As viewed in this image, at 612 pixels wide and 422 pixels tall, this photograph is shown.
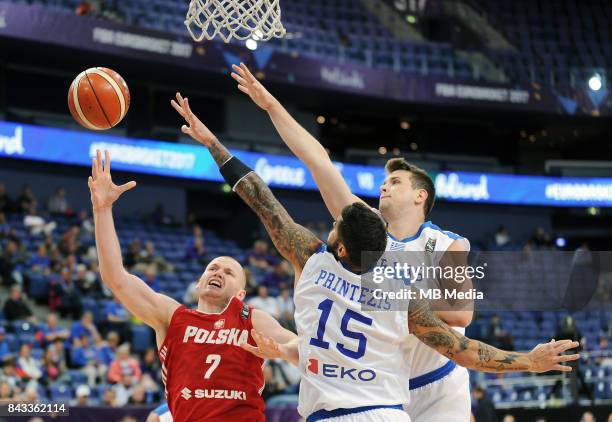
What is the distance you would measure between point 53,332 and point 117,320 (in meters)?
1.33

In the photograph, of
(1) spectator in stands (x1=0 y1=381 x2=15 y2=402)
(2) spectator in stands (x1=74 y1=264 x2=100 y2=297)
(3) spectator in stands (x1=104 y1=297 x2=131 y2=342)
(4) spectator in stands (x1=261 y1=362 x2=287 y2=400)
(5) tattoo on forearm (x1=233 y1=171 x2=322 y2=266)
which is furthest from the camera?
(2) spectator in stands (x1=74 y1=264 x2=100 y2=297)

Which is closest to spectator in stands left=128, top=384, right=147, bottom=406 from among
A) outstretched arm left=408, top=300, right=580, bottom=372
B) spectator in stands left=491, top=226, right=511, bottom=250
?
outstretched arm left=408, top=300, right=580, bottom=372

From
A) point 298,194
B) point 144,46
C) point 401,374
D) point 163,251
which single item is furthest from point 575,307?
point 298,194

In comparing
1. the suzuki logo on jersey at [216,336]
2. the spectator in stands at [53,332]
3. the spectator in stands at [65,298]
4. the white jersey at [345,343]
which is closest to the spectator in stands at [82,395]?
the spectator in stands at [53,332]

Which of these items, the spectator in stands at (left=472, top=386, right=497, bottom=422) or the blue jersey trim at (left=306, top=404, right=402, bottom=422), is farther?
the spectator in stands at (left=472, top=386, right=497, bottom=422)

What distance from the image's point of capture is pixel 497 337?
17172mm

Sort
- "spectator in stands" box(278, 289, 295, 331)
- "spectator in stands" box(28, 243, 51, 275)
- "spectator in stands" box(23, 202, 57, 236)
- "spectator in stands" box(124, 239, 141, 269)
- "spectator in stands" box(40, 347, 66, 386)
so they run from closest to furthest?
"spectator in stands" box(40, 347, 66, 386) < "spectator in stands" box(28, 243, 51, 275) < "spectator in stands" box(278, 289, 295, 331) < "spectator in stands" box(23, 202, 57, 236) < "spectator in stands" box(124, 239, 141, 269)

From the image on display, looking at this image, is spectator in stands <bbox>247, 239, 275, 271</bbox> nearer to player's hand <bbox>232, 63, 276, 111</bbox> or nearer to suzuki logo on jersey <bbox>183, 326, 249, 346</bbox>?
suzuki logo on jersey <bbox>183, 326, 249, 346</bbox>

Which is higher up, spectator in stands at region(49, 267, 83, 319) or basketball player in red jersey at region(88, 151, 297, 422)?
spectator in stands at region(49, 267, 83, 319)

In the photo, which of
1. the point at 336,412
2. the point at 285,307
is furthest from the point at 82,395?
the point at 336,412

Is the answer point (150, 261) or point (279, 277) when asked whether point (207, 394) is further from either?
point (279, 277)

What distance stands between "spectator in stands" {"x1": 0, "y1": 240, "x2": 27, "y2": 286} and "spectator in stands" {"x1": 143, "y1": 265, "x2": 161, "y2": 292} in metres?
1.99

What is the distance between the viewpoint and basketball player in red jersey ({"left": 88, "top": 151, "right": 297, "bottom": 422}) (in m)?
4.79

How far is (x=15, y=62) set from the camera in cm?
2041
